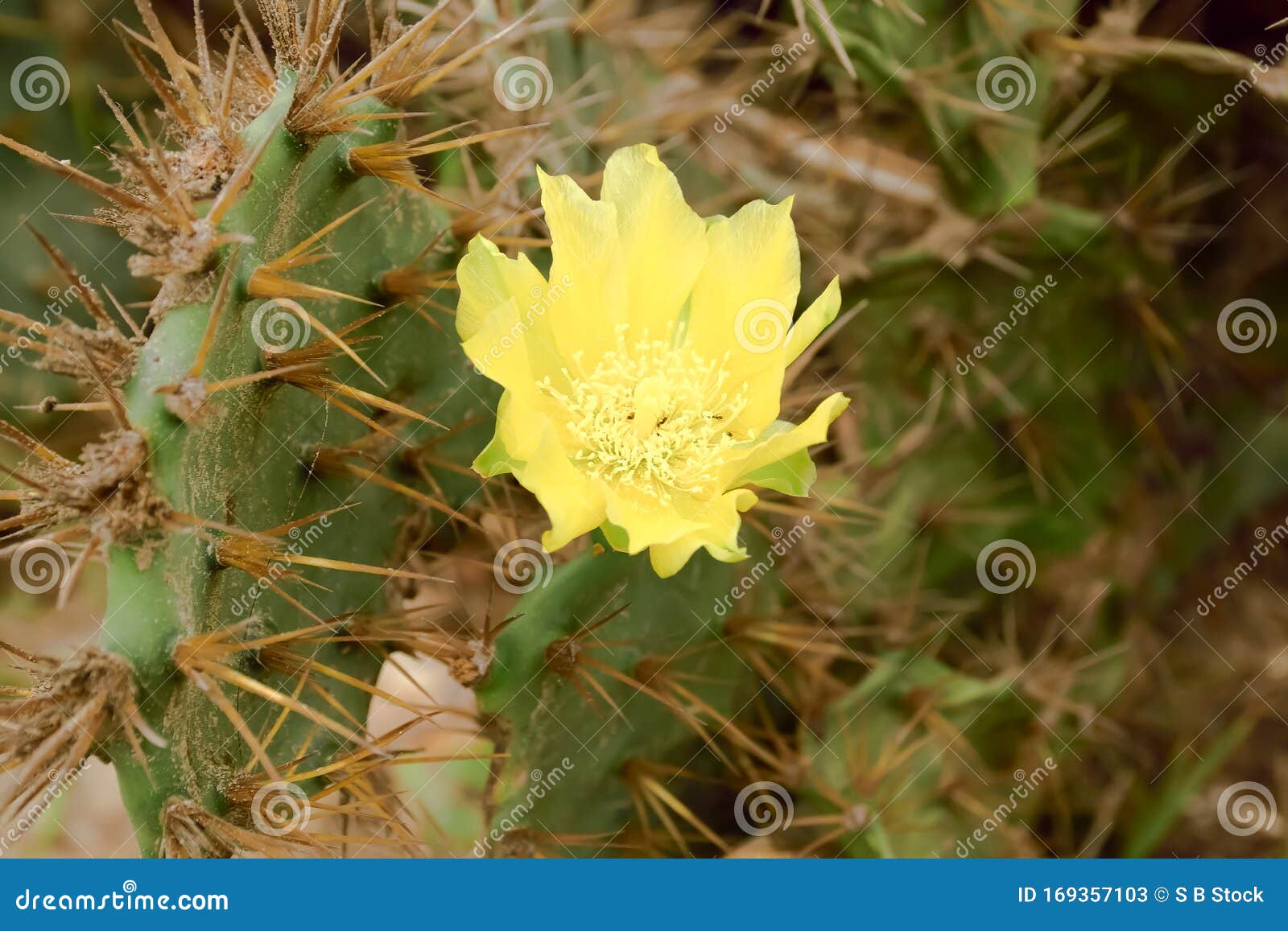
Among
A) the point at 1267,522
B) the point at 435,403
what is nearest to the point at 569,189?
the point at 435,403

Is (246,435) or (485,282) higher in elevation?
(485,282)

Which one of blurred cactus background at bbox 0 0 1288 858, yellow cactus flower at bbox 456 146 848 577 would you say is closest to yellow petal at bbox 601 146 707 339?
yellow cactus flower at bbox 456 146 848 577

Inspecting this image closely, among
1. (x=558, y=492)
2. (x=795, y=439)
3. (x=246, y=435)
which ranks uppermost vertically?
(x=795, y=439)

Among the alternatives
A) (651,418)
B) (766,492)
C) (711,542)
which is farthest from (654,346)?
(766,492)

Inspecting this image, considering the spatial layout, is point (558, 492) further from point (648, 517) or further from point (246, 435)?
point (246, 435)

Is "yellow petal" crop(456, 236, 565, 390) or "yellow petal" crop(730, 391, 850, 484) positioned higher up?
"yellow petal" crop(730, 391, 850, 484)

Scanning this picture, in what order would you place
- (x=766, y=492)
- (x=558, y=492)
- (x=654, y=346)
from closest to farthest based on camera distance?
(x=558, y=492), (x=654, y=346), (x=766, y=492)

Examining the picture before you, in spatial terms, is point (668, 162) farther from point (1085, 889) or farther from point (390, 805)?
point (1085, 889)

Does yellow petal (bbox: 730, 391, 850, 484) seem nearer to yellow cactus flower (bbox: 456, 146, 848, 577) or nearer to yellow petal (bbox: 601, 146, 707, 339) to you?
yellow cactus flower (bbox: 456, 146, 848, 577)
